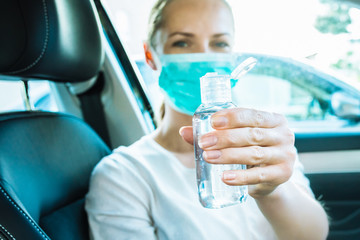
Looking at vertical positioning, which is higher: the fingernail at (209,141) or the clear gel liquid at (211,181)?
the fingernail at (209,141)

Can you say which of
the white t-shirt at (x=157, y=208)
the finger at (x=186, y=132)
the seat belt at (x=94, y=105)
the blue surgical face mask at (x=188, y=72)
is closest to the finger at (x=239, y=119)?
the finger at (x=186, y=132)

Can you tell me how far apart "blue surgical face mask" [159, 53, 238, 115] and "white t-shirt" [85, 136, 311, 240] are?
9.5 inches

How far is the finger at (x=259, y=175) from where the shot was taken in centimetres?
62

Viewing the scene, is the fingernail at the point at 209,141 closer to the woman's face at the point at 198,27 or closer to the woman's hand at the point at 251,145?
the woman's hand at the point at 251,145

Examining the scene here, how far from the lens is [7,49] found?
931 millimetres

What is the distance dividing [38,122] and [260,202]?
2.37ft

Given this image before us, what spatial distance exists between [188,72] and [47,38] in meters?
0.40

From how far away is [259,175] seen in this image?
2.17ft

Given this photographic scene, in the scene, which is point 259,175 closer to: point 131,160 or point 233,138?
point 233,138

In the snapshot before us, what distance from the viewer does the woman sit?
25.9 inches

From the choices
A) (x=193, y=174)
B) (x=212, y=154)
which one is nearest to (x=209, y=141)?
(x=212, y=154)

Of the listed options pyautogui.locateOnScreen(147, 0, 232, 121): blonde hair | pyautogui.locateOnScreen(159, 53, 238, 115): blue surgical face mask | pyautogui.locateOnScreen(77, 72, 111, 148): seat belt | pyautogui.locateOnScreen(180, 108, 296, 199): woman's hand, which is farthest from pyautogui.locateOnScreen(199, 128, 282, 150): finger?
pyautogui.locateOnScreen(77, 72, 111, 148): seat belt

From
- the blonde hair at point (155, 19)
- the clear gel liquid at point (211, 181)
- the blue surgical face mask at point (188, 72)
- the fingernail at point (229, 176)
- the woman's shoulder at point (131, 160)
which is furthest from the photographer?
the blonde hair at point (155, 19)

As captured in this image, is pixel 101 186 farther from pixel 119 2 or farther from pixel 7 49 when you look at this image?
pixel 119 2
